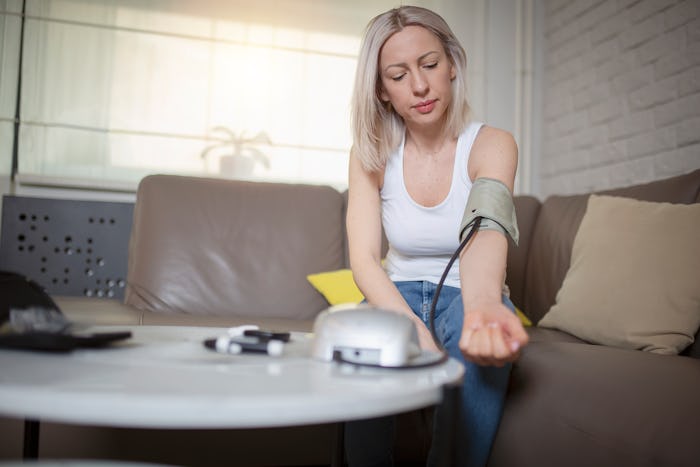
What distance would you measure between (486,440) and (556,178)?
2.15m

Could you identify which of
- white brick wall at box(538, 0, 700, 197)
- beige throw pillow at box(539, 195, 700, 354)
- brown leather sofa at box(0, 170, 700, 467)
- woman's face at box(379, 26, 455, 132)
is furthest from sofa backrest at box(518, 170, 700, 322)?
woman's face at box(379, 26, 455, 132)

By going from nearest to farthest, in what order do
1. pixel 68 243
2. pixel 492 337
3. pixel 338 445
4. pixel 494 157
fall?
pixel 492 337, pixel 338 445, pixel 494 157, pixel 68 243

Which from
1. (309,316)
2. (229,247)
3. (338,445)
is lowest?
(338,445)

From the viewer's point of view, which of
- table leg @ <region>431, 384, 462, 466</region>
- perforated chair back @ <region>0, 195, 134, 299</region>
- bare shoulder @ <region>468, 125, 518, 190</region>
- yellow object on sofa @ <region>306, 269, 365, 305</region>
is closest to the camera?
table leg @ <region>431, 384, 462, 466</region>

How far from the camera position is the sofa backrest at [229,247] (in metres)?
1.86

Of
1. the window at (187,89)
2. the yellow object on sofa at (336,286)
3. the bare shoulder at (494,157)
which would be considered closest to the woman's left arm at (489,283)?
the bare shoulder at (494,157)

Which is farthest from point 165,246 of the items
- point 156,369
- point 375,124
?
point 156,369

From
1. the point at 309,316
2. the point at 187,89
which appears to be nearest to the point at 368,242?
the point at 309,316

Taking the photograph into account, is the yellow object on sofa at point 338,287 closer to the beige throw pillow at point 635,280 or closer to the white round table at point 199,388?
the beige throw pillow at point 635,280

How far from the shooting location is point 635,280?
1453 mm

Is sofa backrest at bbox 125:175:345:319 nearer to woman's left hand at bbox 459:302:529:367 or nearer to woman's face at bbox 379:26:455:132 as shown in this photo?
woman's face at bbox 379:26:455:132

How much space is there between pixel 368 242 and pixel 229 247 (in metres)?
0.87

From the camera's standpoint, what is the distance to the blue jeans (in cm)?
88

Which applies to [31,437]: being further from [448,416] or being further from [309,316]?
[309,316]
